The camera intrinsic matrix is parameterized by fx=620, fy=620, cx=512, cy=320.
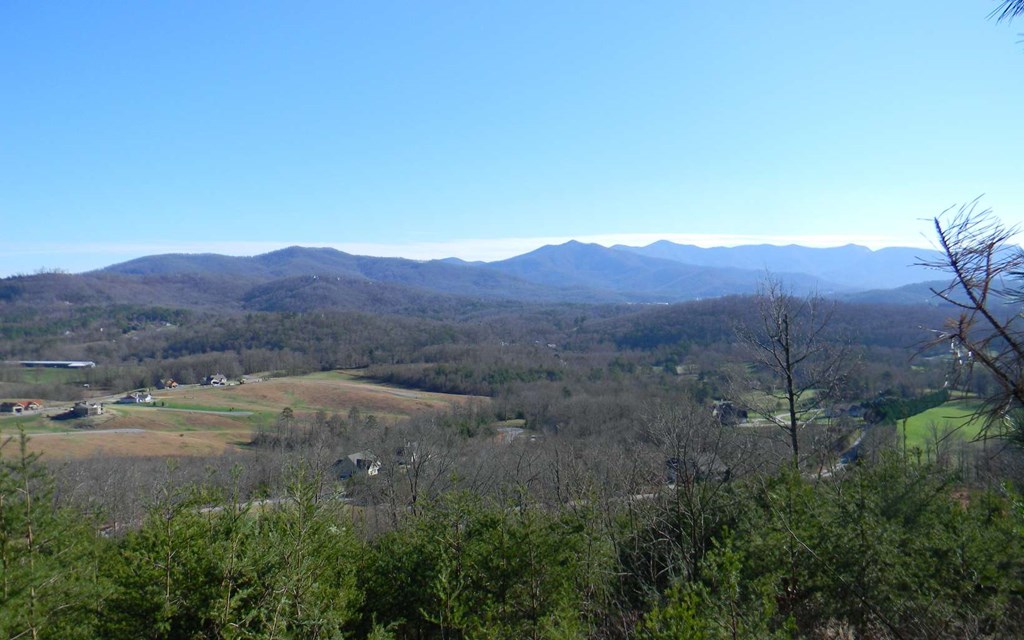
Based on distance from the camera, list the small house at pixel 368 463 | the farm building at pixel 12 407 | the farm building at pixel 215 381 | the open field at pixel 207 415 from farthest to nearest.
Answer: the farm building at pixel 215 381 < the farm building at pixel 12 407 < the open field at pixel 207 415 < the small house at pixel 368 463

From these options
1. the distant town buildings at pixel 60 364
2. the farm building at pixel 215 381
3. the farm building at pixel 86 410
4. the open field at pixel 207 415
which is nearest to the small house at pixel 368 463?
the open field at pixel 207 415

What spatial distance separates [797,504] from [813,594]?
0.94 m

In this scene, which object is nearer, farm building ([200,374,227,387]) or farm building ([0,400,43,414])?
farm building ([0,400,43,414])

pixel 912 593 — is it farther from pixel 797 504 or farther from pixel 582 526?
pixel 582 526

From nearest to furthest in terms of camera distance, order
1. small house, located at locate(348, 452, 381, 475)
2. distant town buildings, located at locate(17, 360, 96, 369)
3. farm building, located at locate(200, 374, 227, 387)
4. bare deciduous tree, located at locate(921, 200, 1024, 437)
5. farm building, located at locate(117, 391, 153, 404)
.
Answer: bare deciduous tree, located at locate(921, 200, 1024, 437)
small house, located at locate(348, 452, 381, 475)
farm building, located at locate(117, 391, 153, 404)
farm building, located at locate(200, 374, 227, 387)
distant town buildings, located at locate(17, 360, 96, 369)

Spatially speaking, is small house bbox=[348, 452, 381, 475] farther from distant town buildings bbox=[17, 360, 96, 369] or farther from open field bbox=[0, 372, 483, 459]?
distant town buildings bbox=[17, 360, 96, 369]

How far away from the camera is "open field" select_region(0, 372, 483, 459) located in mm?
31266

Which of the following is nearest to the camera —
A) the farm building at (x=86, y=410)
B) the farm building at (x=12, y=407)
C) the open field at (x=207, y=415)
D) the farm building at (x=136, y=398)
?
the open field at (x=207, y=415)

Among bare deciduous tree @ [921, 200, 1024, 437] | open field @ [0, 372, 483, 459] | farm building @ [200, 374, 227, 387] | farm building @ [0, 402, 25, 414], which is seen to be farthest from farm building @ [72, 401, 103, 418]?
bare deciduous tree @ [921, 200, 1024, 437]

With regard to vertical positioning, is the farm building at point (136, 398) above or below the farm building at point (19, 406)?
below

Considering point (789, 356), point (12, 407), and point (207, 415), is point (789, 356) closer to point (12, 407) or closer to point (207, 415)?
point (207, 415)

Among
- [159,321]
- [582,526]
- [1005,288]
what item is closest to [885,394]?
[582,526]

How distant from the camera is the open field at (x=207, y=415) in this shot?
103 feet

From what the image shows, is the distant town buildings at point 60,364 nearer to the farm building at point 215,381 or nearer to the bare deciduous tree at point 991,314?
the farm building at point 215,381
